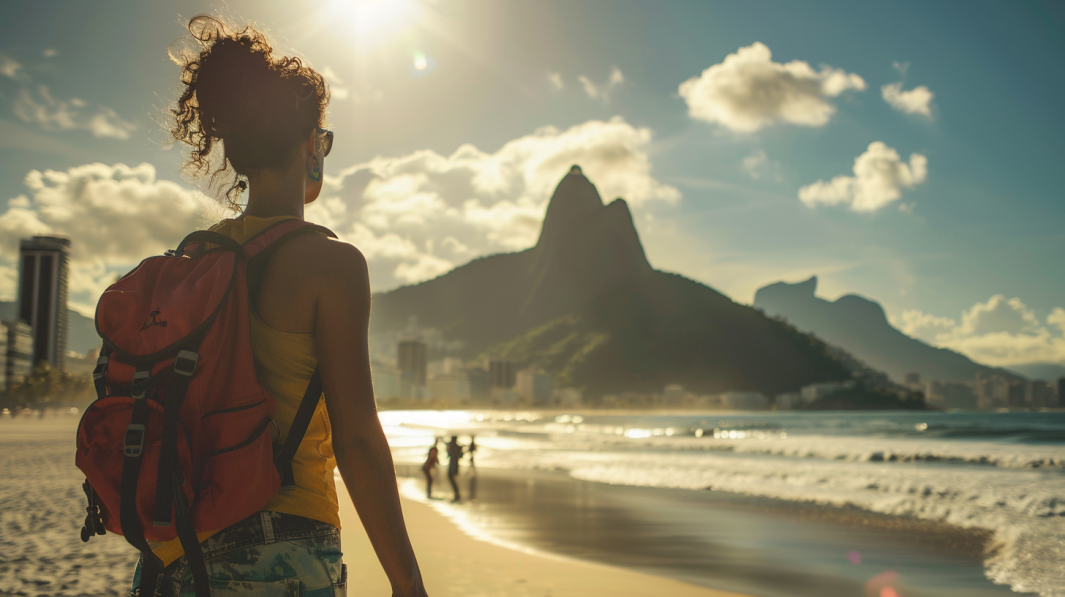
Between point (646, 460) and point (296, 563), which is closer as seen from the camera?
point (296, 563)

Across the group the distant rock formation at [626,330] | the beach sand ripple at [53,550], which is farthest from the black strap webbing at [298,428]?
the distant rock formation at [626,330]

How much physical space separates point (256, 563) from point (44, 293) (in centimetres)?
14968

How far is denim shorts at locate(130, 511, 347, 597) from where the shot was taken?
1.24 metres

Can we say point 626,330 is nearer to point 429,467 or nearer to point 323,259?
point 429,467

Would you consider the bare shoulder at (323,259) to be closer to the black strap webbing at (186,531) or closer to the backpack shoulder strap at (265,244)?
the backpack shoulder strap at (265,244)

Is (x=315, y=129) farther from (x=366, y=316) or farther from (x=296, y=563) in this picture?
(x=296, y=563)

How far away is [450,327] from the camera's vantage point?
653 ft

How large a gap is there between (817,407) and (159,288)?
5369 inches

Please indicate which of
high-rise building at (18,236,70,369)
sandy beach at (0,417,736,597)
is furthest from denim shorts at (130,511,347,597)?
high-rise building at (18,236,70,369)

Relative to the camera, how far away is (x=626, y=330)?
143m

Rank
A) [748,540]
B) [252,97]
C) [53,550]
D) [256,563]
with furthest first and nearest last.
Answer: [748,540]
[53,550]
[252,97]
[256,563]

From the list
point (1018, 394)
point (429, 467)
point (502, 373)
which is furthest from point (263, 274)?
point (1018, 394)

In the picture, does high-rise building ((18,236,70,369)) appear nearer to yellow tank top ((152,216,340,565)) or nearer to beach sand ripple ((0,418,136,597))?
beach sand ripple ((0,418,136,597))

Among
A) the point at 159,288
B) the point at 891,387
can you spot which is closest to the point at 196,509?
the point at 159,288
